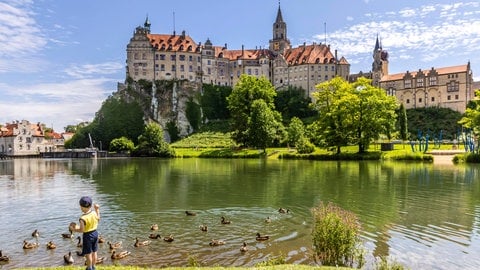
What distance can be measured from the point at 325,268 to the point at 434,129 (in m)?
108

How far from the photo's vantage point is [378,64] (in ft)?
464

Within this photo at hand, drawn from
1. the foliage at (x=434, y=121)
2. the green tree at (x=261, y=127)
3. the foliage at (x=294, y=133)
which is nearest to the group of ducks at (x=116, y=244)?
the green tree at (x=261, y=127)

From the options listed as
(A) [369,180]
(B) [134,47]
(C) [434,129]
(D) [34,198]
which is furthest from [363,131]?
(B) [134,47]

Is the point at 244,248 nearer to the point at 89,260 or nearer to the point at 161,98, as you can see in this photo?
the point at 89,260

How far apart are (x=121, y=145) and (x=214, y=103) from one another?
117 ft

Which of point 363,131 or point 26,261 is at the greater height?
point 363,131

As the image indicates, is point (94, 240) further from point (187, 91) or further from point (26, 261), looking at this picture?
point (187, 91)

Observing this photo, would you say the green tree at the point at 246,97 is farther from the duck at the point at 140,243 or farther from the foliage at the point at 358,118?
the duck at the point at 140,243

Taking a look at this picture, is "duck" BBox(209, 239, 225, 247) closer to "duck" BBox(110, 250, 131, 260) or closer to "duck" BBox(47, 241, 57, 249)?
"duck" BBox(110, 250, 131, 260)

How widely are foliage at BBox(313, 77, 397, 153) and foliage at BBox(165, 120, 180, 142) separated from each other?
62.3m

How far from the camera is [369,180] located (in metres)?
42.1

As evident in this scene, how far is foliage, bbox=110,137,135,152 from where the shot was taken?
11336cm

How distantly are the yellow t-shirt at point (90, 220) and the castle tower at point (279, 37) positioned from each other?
5613 inches

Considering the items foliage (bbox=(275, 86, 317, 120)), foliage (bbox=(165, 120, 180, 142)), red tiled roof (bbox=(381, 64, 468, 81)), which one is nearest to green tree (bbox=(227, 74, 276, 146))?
foliage (bbox=(275, 86, 317, 120))
